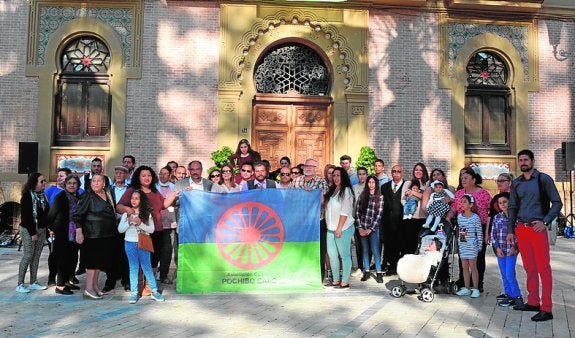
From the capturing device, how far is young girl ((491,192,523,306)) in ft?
24.1

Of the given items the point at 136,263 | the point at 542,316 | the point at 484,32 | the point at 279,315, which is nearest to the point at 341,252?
the point at 279,315

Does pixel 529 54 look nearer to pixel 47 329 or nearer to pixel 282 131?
pixel 282 131

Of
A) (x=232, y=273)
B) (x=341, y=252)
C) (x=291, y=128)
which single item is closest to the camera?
(x=232, y=273)

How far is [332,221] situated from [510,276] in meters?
2.74

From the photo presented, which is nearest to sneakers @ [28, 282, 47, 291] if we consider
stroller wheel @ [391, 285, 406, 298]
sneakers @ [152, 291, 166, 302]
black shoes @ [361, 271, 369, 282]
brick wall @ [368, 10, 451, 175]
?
sneakers @ [152, 291, 166, 302]

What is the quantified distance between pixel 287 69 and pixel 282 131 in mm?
1879

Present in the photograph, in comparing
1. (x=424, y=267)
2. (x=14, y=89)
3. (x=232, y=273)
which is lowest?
(x=232, y=273)

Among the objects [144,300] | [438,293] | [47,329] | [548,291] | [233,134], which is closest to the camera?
[47,329]

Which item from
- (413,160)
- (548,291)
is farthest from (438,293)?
(413,160)

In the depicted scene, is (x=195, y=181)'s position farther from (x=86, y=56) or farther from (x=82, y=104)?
(x=86, y=56)

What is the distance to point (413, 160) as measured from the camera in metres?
15.6

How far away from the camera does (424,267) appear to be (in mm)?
7480

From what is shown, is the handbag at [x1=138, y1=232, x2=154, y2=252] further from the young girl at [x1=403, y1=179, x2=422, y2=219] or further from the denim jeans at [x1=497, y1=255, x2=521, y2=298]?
the denim jeans at [x1=497, y1=255, x2=521, y2=298]

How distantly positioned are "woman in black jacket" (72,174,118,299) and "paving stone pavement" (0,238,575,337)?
0.37 metres
